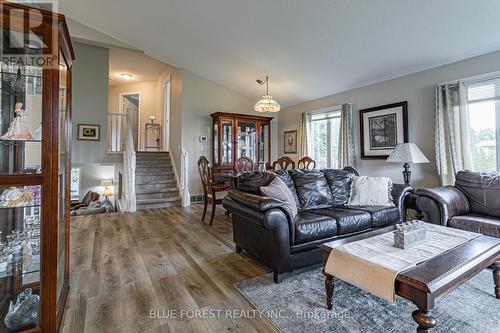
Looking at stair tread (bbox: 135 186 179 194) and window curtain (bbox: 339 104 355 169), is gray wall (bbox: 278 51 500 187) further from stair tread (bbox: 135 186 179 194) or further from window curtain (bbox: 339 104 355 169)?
stair tread (bbox: 135 186 179 194)

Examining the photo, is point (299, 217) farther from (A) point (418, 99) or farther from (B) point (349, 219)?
(A) point (418, 99)

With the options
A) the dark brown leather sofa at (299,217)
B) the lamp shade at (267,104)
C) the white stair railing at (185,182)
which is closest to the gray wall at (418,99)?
the dark brown leather sofa at (299,217)

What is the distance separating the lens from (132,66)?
675 centimetres

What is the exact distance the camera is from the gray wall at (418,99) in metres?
3.24

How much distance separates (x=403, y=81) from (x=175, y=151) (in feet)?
16.9

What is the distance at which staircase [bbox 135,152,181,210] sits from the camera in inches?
208

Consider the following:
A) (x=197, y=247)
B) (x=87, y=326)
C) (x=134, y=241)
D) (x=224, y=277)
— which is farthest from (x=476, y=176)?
(x=134, y=241)

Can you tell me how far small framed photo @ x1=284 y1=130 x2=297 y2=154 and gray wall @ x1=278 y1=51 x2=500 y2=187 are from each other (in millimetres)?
1735

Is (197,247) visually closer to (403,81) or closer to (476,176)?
(476,176)

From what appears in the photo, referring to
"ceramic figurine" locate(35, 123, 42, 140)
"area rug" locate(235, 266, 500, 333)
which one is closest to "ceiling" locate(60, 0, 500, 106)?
"area rug" locate(235, 266, 500, 333)

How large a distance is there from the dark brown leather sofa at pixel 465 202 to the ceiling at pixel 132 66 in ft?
21.2

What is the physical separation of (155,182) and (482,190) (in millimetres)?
5720

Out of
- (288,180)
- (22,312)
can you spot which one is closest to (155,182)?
(288,180)

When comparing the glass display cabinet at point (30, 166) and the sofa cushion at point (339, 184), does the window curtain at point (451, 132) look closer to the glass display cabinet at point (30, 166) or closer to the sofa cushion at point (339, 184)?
the sofa cushion at point (339, 184)
